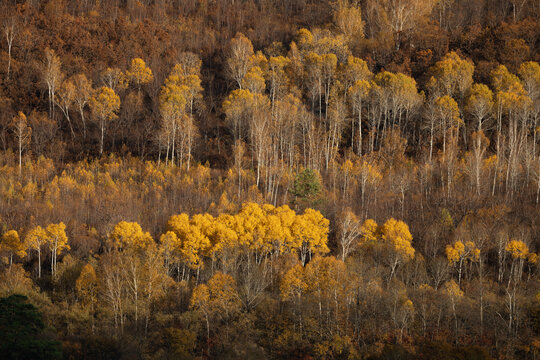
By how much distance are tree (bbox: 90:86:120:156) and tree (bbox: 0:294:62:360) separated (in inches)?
1576

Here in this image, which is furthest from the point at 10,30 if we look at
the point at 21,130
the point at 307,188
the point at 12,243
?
the point at 307,188

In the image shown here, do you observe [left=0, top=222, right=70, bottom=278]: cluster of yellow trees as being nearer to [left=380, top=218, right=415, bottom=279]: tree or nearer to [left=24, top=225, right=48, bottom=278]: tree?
[left=24, top=225, right=48, bottom=278]: tree

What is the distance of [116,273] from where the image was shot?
4184 centimetres

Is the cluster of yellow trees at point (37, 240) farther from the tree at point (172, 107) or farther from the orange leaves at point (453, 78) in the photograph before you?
the orange leaves at point (453, 78)

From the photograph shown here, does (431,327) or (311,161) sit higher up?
(311,161)

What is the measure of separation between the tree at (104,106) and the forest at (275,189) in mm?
265

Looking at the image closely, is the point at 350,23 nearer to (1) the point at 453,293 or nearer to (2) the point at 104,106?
(2) the point at 104,106

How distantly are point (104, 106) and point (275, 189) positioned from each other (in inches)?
1028

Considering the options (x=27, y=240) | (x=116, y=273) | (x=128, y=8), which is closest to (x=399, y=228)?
(x=116, y=273)

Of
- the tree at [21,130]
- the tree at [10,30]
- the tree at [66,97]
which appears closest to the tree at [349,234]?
the tree at [21,130]

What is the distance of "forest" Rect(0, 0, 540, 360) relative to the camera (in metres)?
38.8

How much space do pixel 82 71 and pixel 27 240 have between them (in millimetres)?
41168

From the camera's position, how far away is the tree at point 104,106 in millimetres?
71375

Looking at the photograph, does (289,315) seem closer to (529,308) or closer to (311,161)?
(529,308)
